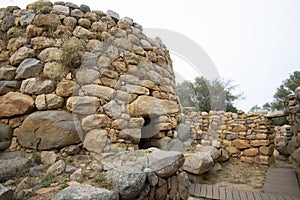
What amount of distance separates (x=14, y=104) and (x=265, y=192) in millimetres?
4423

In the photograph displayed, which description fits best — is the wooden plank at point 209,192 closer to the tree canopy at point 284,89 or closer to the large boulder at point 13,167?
the large boulder at point 13,167

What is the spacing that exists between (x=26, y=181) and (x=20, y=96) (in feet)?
3.91

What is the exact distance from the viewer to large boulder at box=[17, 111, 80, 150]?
2.10m

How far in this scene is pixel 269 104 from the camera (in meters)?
13.8

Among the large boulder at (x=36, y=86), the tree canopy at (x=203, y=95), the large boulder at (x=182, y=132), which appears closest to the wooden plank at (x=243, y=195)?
the large boulder at (x=182, y=132)

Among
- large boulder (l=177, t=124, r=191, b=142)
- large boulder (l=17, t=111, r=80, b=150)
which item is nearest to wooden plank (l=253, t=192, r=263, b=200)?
large boulder (l=177, t=124, r=191, b=142)

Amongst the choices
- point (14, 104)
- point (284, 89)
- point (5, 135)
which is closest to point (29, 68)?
point (14, 104)

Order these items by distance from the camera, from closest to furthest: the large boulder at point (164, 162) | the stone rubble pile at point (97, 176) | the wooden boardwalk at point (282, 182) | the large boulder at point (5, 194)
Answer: the large boulder at point (5, 194) < the stone rubble pile at point (97, 176) < the large boulder at point (164, 162) < the wooden boardwalk at point (282, 182)

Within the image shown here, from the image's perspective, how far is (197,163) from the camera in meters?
3.71

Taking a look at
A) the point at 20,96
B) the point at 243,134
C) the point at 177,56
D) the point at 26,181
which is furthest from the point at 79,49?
the point at 243,134

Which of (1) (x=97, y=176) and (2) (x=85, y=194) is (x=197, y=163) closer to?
(1) (x=97, y=176)

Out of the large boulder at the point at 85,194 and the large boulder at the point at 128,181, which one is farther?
the large boulder at the point at 128,181

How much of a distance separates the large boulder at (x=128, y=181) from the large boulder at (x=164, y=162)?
249 millimetres

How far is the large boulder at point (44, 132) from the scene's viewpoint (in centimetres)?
210
